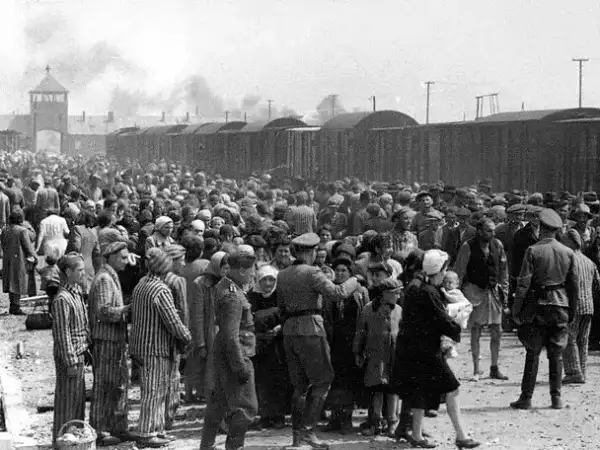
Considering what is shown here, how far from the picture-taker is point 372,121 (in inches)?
1481

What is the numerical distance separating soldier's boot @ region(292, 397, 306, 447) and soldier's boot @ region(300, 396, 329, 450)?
0.03m

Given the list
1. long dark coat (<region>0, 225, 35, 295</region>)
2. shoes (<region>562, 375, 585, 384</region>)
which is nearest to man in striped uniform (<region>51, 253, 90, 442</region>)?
shoes (<region>562, 375, 585, 384</region>)

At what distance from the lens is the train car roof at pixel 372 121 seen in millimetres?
37344

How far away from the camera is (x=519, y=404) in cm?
1041

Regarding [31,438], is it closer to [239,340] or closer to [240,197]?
[239,340]

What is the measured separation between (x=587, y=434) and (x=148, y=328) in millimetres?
3814

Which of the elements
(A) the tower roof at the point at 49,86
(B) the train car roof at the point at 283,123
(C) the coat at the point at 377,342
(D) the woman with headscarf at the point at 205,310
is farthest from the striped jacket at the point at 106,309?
(A) the tower roof at the point at 49,86

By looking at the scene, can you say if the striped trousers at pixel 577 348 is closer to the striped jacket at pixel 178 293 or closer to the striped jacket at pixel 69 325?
the striped jacket at pixel 178 293

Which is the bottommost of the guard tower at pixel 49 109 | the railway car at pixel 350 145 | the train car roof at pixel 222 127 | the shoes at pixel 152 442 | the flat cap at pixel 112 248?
the shoes at pixel 152 442

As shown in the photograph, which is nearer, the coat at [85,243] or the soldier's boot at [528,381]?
the soldier's boot at [528,381]

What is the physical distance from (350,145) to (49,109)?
8145 cm

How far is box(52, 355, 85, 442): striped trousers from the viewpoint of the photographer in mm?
9102

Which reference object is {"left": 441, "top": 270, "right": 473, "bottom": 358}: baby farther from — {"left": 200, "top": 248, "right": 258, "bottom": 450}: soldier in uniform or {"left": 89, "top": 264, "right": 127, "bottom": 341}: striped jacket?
{"left": 89, "top": 264, "right": 127, "bottom": 341}: striped jacket

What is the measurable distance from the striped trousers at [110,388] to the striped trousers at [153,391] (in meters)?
0.36
